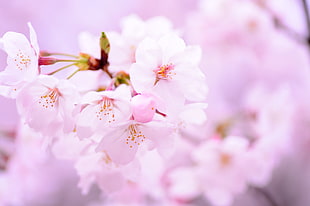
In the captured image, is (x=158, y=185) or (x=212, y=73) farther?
(x=212, y=73)

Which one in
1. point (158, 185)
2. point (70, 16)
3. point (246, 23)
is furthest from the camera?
point (70, 16)

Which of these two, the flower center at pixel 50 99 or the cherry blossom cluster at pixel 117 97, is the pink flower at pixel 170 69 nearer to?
the cherry blossom cluster at pixel 117 97

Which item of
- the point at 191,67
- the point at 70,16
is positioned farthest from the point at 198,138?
the point at 70,16

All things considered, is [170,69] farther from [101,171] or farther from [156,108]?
[101,171]

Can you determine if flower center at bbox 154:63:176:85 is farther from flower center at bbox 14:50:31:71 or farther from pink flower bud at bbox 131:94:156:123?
flower center at bbox 14:50:31:71

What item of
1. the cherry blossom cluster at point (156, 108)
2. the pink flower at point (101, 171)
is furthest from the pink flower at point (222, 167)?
the pink flower at point (101, 171)

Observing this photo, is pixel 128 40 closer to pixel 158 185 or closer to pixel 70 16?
pixel 158 185

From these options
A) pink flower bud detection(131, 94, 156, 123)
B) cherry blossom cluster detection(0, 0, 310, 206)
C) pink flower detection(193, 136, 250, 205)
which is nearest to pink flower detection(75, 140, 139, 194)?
cherry blossom cluster detection(0, 0, 310, 206)

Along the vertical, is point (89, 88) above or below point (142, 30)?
below
